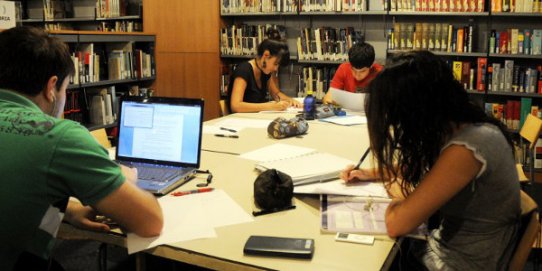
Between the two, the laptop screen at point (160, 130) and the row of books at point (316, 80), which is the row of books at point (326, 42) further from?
the laptop screen at point (160, 130)

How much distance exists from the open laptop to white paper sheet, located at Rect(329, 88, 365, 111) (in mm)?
1710

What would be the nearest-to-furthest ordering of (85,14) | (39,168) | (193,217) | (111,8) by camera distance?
(39,168) < (193,217) < (111,8) < (85,14)

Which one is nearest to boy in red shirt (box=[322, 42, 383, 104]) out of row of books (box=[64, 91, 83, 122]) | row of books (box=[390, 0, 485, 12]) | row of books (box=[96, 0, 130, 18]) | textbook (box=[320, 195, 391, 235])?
row of books (box=[390, 0, 485, 12])

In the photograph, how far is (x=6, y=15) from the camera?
256 centimetres

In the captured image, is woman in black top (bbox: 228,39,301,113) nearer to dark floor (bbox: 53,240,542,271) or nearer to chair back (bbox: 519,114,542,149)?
dark floor (bbox: 53,240,542,271)

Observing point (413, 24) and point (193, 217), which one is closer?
point (193, 217)

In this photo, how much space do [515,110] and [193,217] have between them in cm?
363

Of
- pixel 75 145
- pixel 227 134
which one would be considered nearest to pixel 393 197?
pixel 75 145

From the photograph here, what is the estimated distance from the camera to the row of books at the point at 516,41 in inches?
154

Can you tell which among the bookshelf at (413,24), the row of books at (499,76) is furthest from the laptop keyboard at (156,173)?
the row of books at (499,76)

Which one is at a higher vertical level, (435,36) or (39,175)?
(435,36)

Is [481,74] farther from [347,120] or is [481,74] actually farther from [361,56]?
[347,120]

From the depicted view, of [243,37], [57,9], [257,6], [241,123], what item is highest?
[57,9]

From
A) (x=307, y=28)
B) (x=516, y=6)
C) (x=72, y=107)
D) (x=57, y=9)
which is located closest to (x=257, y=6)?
(x=307, y=28)
